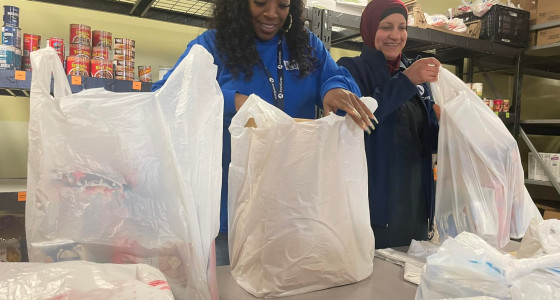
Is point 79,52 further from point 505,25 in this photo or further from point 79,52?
point 505,25

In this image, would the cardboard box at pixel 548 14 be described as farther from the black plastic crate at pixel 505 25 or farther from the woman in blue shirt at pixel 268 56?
the woman in blue shirt at pixel 268 56

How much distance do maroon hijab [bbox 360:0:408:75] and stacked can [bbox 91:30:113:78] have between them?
118cm

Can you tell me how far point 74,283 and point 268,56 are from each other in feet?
2.53

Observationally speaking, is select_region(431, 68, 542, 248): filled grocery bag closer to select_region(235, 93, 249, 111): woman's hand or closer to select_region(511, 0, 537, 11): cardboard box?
select_region(235, 93, 249, 111): woman's hand

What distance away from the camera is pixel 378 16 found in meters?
1.23

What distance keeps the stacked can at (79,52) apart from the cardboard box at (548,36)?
2.94 meters

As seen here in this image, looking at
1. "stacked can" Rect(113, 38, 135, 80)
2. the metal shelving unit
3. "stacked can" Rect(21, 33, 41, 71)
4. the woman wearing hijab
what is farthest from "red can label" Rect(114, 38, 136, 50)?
the metal shelving unit

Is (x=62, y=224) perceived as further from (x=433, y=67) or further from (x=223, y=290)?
(x=433, y=67)

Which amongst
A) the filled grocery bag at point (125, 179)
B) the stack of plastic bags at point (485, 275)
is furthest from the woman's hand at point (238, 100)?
the stack of plastic bags at point (485, 275)

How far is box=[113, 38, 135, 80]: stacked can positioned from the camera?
190cm

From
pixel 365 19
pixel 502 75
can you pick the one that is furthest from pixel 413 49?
pixel 365 19

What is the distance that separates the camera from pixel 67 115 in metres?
0.57

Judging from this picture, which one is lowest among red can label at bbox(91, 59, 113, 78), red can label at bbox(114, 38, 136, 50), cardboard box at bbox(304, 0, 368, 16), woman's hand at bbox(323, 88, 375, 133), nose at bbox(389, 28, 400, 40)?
woman's hand at bbox(323, 88, 375, 133)

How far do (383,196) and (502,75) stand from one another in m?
3.07
